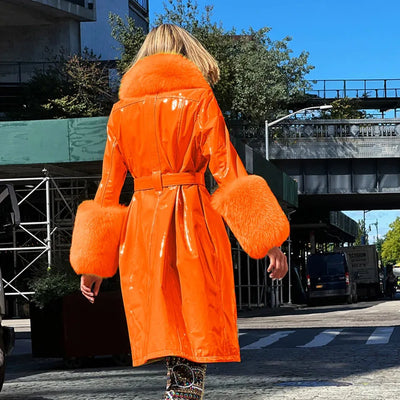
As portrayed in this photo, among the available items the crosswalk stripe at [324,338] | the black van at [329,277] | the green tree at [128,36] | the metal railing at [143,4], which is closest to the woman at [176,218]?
the crosswalk stripe at [324,338]

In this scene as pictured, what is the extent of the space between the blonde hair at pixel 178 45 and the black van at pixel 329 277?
36.3 metres

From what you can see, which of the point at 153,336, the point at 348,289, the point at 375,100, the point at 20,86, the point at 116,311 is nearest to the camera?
the point at 153,336

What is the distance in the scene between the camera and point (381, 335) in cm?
1539

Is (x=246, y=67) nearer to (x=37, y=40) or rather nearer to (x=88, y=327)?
(x=37, y=40)

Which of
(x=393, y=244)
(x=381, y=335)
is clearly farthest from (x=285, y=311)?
(x=393, y=244)

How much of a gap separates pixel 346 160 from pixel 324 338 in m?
33.9

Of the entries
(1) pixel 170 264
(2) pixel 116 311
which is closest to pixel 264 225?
(1) pixel 170 264

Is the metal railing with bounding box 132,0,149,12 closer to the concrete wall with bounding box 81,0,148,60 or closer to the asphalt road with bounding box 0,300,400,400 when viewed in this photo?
the concrete wall with bounding box 81,0,148,60

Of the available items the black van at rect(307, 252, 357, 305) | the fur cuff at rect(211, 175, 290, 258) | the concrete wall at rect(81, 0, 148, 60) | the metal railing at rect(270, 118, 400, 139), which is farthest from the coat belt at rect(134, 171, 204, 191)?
the concrete wall at rect(81, 0, 148, 60)

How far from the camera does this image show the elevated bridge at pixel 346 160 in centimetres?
4697

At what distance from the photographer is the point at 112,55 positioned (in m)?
65.2

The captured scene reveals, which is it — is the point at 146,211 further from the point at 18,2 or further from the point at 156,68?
the point at 18,2

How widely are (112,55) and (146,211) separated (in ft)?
202

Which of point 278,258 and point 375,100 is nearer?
point 278,258
